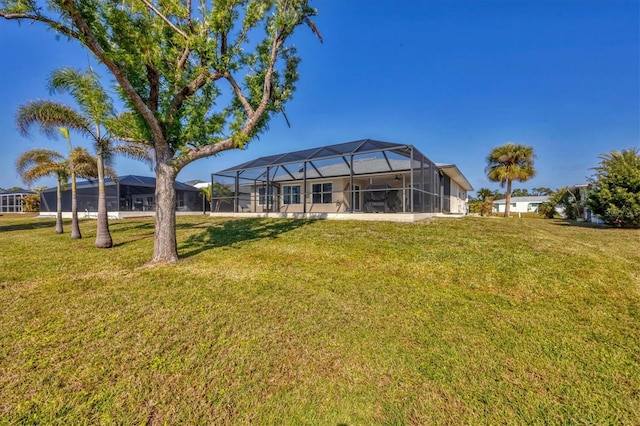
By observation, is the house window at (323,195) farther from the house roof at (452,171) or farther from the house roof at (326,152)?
the house roof at (452,171)

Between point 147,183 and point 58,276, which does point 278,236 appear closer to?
point 58,276

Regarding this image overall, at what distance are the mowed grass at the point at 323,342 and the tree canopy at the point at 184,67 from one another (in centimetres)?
210

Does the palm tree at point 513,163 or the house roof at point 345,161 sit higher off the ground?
the palm tree at point 513,163

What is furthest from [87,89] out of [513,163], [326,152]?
[513,163]

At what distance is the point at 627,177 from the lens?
39.9 feet

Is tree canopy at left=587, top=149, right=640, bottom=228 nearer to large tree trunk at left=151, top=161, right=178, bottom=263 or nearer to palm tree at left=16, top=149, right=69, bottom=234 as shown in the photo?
large tree trunk at left=151, top=161, right=178, bottom=263

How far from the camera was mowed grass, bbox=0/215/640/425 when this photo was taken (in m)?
2.02

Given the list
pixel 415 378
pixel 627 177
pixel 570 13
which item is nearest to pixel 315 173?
pixel 570 13

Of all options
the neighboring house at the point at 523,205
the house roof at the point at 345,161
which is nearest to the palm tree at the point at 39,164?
the house roof at the point at 345,161

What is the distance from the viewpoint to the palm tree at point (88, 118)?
557 centimetres

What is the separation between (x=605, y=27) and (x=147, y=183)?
85.6 feet

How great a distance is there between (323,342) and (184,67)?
6.36 m

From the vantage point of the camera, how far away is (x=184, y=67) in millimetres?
5996

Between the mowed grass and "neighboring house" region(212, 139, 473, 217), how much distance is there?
6974 millimetres
